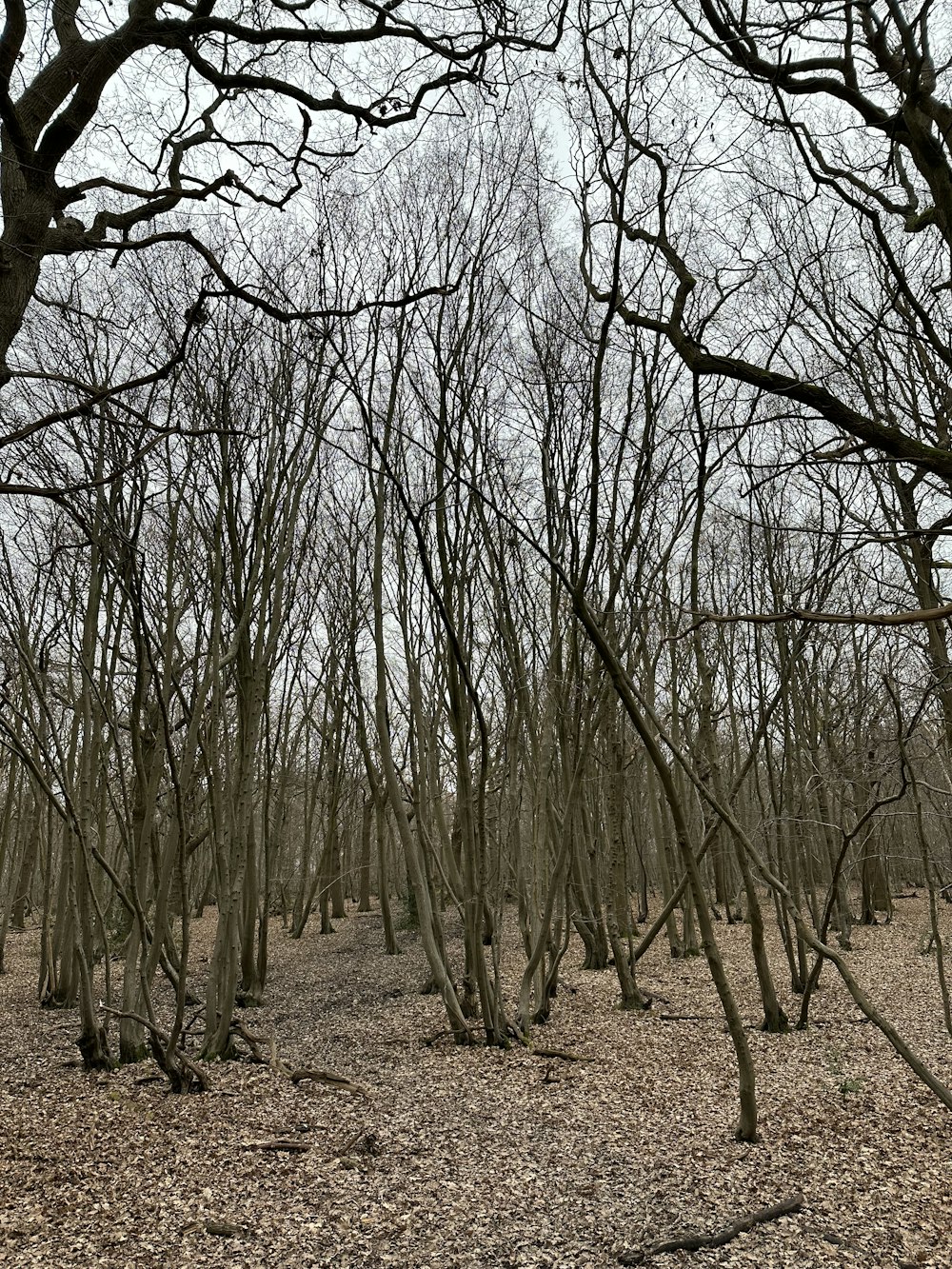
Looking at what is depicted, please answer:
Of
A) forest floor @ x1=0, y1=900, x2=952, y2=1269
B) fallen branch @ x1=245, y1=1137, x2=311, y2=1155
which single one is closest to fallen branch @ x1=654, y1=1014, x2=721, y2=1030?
forest floor @ x1=0, y1=900, x2=952, y2=1269

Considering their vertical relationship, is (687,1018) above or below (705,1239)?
below

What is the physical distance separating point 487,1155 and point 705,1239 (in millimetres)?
1666

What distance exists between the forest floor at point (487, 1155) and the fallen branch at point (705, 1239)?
1.6 inches

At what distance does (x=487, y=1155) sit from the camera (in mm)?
5203

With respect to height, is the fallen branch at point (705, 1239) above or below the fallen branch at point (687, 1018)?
above

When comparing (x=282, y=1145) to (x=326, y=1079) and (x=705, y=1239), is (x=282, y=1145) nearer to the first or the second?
(x=326, y=1079)

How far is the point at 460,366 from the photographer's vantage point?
8445 millimetres

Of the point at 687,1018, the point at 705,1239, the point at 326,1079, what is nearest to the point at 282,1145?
the point at 326,1079

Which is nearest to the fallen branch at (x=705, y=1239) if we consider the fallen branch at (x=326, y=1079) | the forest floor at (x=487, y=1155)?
the forest floor at (x=487, y=1155)

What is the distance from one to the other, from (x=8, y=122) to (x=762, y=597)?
1088 centimetres

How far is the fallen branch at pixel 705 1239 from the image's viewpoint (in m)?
3.86

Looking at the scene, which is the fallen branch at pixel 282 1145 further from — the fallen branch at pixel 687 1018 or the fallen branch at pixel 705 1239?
the fallen branch at pixel 687 1018

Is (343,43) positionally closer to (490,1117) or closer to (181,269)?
(181,269)

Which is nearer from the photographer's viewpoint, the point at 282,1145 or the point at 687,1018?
the point at 282,1145
